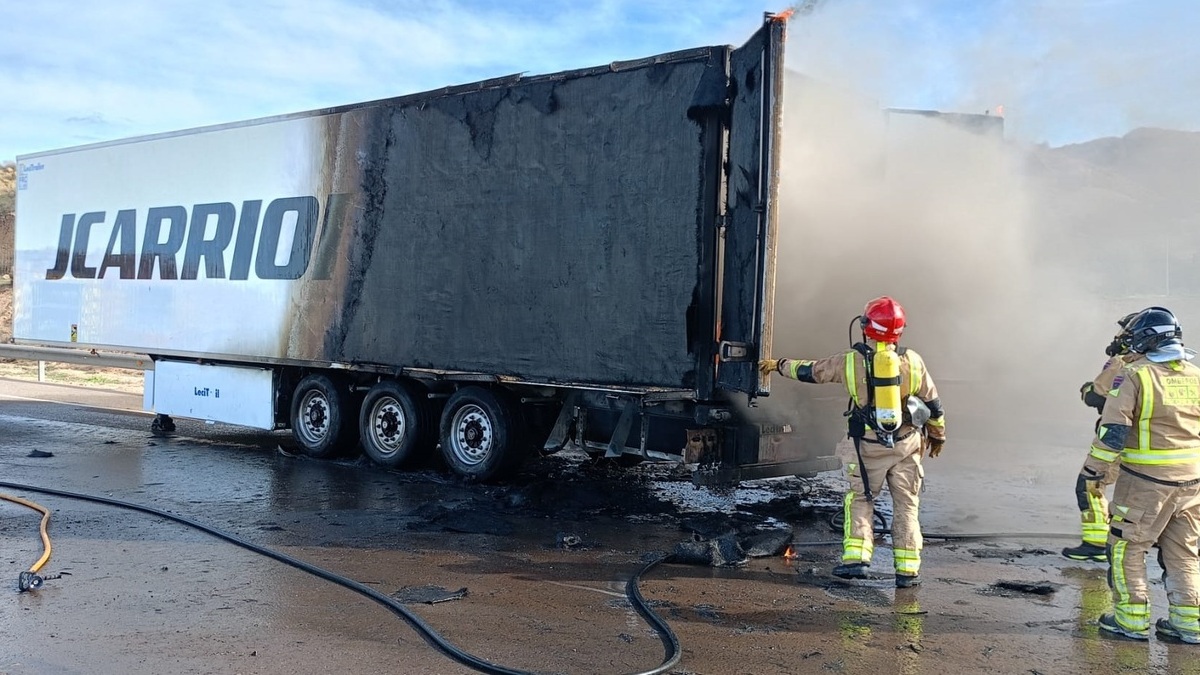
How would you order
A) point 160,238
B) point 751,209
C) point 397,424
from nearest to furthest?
point 751,209 < point 397,424 < point 160,238

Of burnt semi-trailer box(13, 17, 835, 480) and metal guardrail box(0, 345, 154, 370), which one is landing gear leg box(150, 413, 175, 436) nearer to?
burnt semi-trailer box(13, 17, 835, 480)

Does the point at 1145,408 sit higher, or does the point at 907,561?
the point at 1145,408

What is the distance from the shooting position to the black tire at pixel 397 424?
352 inches

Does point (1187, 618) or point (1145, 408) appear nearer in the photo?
point (1187, 618)

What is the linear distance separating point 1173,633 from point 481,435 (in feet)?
18.0

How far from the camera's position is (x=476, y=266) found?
318 inches

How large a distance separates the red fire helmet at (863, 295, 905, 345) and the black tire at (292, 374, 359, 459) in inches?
231

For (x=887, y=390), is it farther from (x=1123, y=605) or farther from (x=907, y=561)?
(x=1123, y=605)

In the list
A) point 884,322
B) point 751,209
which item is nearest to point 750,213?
point 751,209

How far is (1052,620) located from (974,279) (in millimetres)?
4315

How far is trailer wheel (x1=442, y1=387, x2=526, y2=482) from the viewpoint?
320 inches

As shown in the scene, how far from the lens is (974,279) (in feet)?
28.3

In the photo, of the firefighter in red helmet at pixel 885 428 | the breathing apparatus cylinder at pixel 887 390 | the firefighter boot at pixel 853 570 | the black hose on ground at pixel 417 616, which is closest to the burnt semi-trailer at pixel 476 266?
the firefighter in red helmet at pixel 885 428

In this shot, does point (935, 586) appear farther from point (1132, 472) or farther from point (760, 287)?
point (760, 287)
